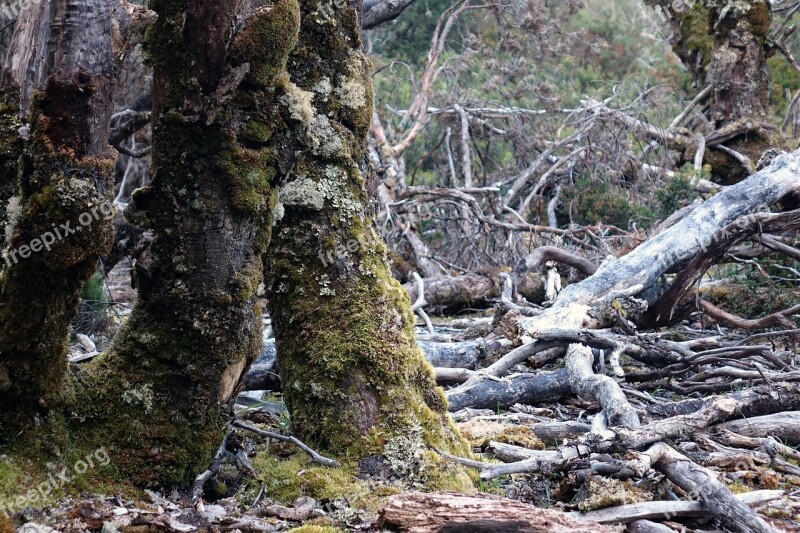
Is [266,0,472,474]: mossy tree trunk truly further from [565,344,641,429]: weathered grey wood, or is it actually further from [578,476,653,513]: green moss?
[565,344,641,429]: weathered grey wood

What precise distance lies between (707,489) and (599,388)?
1328mm

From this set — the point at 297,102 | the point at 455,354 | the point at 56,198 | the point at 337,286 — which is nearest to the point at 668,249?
the point at 455,354

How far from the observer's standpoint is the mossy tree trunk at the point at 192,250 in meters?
2.48

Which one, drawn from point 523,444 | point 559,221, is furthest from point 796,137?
point 523,444

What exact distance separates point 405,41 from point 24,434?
11487mm

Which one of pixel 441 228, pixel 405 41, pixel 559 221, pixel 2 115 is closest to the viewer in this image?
pixel 2 115

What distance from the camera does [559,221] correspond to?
34.1ft

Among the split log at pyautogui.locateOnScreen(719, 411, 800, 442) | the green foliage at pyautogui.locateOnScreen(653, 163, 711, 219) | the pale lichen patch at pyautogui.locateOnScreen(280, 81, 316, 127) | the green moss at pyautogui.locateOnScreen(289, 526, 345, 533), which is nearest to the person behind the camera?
the green moss at pyautogui.locateOnScreen(289, 526, 345, 533)

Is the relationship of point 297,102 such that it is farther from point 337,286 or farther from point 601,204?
point 601,204

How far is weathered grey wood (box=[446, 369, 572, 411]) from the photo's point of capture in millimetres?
4281

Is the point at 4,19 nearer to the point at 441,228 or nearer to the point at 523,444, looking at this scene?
the point at 441,228

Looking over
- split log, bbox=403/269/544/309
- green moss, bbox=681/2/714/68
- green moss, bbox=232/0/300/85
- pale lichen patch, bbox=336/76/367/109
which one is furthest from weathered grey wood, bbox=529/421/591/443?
green moss, bbox=681/2/714/68

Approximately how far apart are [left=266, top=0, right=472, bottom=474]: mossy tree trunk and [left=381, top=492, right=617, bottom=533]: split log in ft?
1.55

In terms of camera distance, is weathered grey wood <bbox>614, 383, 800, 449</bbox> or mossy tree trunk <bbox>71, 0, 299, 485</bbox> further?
weathered grey wood <bbox>614, 383, 800, 449</bbox>
